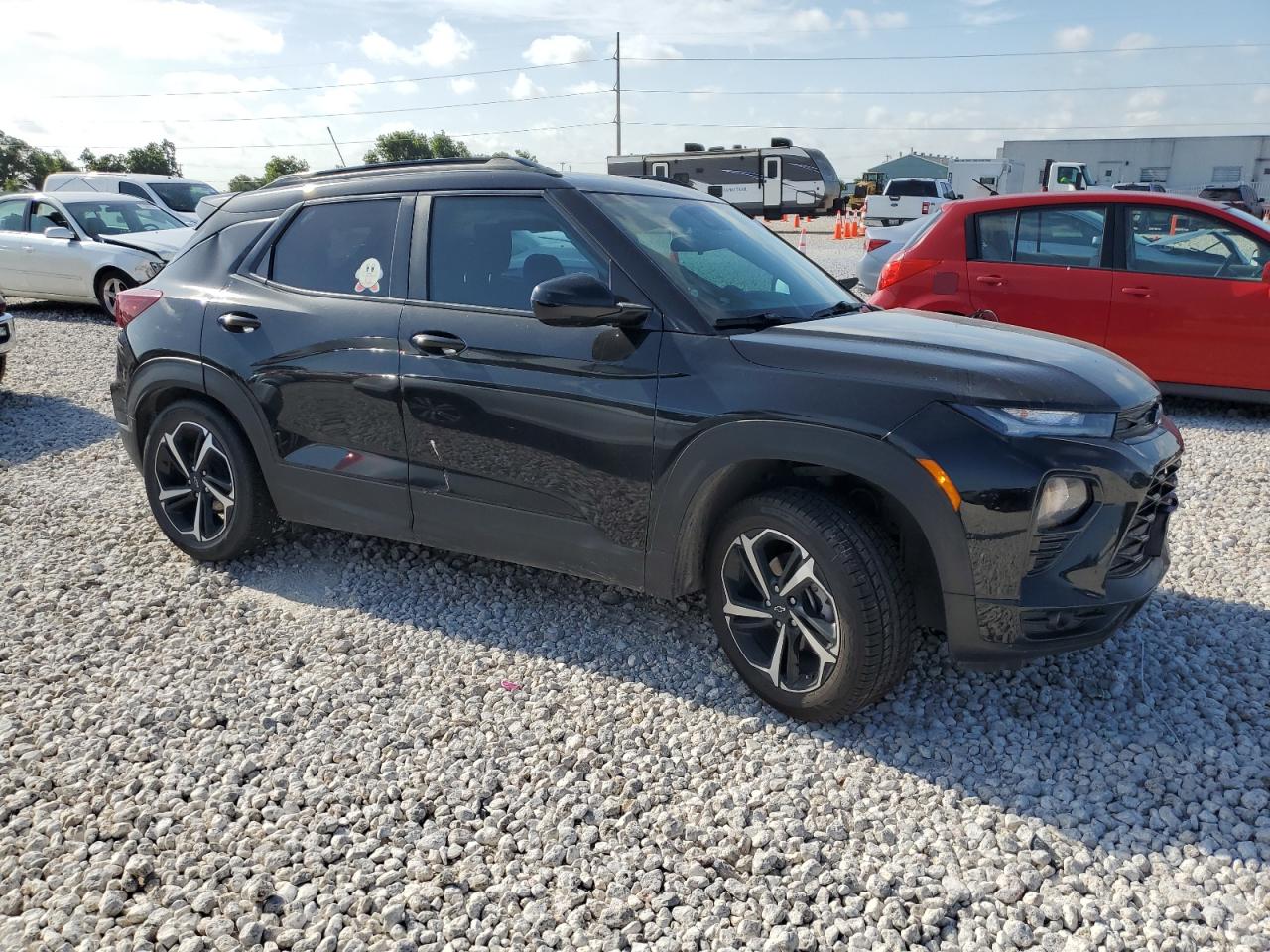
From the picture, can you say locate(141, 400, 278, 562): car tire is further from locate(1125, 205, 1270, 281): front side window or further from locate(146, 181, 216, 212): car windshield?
locate(146, 181, 216, 212): car windshield

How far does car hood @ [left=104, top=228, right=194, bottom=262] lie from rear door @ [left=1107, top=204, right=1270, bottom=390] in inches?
421

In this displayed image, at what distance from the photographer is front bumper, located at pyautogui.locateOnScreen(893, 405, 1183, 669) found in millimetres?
2760

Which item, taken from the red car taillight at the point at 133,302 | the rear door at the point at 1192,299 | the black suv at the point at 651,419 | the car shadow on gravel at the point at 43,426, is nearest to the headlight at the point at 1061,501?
the black suv at the point at 651,419

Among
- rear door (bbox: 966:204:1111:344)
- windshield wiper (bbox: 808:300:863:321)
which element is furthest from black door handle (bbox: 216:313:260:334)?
rear door (bbox: 966:204:1111:344)

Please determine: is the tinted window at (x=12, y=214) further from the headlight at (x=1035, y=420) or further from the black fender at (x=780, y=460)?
the headlight at (x=1035, y=420)

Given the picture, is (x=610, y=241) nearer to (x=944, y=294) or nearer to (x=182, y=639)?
(x=182, y=639)

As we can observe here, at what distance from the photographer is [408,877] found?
8.45ft

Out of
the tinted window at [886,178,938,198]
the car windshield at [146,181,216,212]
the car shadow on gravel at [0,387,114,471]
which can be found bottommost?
the car shadow on gravel at [0,387,114,471]

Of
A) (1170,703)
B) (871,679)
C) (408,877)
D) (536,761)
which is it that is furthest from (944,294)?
(408,877)

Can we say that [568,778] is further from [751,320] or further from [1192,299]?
[1192,299]

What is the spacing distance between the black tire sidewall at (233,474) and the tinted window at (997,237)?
18.8ft

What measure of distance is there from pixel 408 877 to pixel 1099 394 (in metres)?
2.49

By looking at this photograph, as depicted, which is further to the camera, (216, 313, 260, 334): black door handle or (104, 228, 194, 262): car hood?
(104, 228, 194, 262): car hood

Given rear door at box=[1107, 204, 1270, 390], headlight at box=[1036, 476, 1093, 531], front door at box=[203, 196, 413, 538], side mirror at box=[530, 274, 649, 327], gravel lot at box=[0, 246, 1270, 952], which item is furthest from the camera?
rear door at box=[1107, 204, 1270, 390]
